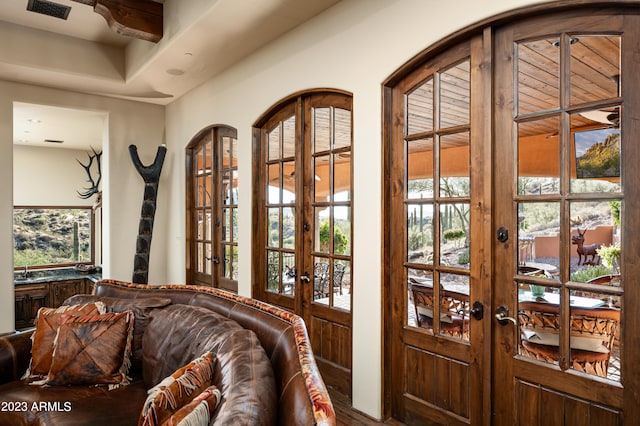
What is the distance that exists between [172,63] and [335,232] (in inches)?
99.0

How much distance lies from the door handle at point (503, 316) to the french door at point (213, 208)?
2.83 m

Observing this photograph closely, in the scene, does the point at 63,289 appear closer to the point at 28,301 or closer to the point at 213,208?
the point at 28,301

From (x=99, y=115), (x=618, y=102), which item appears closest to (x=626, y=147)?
(x=618, y=102)

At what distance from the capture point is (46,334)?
2303 mm

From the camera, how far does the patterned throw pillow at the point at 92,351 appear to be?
2.15 m

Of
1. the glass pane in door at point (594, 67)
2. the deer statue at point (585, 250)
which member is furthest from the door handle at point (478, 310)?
the glass pane in door at point (594, 67)

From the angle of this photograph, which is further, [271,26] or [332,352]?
[271,26]

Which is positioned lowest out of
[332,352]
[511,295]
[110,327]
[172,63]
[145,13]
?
[332,352]

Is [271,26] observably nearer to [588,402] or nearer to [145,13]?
[145,13]

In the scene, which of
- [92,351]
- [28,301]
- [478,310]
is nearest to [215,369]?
[92,351]

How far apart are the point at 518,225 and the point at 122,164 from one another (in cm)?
483

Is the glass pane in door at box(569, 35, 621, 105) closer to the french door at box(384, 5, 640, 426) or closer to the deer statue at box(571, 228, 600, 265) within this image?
the french door at box(384, 5, 640, 426)

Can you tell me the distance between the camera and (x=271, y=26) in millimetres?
3248

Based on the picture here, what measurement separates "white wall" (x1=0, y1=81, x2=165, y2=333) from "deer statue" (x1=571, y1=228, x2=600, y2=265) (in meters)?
4.81
